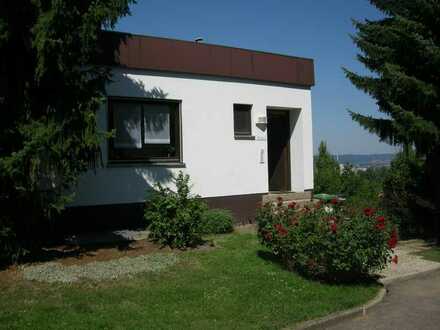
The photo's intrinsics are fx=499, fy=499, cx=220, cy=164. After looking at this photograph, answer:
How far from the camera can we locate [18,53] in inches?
301

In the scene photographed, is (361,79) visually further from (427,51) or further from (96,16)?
(96,16)

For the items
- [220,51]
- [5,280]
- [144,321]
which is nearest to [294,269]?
[144,321]

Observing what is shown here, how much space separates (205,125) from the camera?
1298 centimetres

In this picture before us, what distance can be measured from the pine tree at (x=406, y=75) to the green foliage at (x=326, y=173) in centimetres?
630

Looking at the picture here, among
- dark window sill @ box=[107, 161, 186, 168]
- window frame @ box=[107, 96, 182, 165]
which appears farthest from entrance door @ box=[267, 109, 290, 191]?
dark window sill @ box=[107, 161, 186, 168]

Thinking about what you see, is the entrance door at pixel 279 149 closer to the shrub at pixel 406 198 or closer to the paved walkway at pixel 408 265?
the shrub at pixel 406 198

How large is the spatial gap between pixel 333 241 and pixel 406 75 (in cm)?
495

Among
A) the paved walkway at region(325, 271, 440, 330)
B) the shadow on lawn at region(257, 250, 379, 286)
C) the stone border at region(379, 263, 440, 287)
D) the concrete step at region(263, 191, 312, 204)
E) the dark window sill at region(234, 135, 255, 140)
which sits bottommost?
the paved walkway at region(325, 271, 440, 330)

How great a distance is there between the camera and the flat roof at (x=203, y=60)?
453 inches

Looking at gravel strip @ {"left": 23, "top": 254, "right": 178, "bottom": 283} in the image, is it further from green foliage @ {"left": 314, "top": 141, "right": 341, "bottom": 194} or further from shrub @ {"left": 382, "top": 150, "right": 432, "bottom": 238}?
green foliage @ {"left": 314, "top": 141, "right": 341, "bottom": 194}

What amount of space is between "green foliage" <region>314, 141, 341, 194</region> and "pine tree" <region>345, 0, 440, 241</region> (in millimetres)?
6300

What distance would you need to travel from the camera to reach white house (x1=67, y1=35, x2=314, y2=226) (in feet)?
37.9

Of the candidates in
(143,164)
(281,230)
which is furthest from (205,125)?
(281,230)

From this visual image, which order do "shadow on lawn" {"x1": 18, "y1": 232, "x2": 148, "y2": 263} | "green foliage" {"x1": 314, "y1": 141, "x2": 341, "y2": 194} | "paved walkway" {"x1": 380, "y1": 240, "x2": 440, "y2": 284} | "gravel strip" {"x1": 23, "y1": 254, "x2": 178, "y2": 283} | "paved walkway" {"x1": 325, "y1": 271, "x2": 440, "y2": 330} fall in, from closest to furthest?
"paved walkway" {"x1": 325, "y1": 271, "x2": 440, "y2": 330} → "gravel strip" {"x1": 23, "y1": 254, "x2": 178, "y2": 283} → "shadow on lawn" {"x1": 18, "y1": 232, "x2": 148, "y2": 263} → "paved walkway" {"x1": 380, "y1": 240, "x2": 440, "y2": 284} → "green foliage" {"x1": 314, "y1": 141, "x2": 341, "y2": 194}
